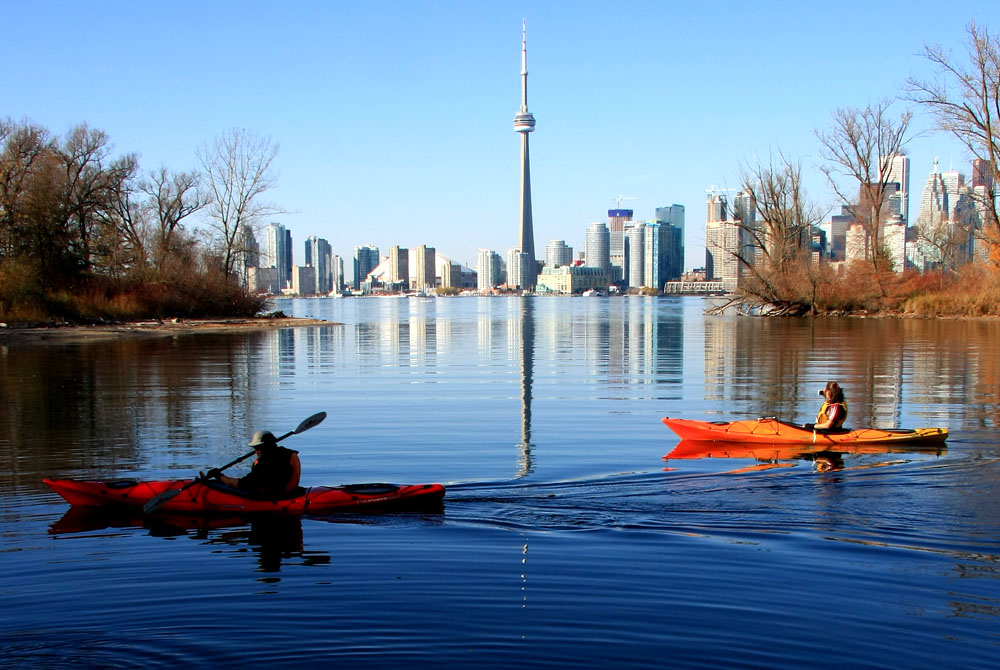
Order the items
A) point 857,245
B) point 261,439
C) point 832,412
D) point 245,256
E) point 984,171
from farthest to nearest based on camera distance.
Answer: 1. point 857,245
2. point 245,256
3. point 984,171
4. point 832,412
5. point 261,439

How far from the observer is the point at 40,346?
35.7 m

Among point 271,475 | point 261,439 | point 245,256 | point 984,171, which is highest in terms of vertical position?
point 984,171

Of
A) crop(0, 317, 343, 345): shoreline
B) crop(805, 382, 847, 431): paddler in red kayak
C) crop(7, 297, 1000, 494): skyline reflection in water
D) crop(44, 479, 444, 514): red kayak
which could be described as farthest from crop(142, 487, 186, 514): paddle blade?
crop(0, 317, 343, 345): shoreline

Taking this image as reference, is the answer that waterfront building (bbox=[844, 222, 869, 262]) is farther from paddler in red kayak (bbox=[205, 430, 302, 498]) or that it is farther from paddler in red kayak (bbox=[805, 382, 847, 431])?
paddler in red kayak (bbox=[205, 430, 302, 498])

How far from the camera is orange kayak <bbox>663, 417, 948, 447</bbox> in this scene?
44.6 feet

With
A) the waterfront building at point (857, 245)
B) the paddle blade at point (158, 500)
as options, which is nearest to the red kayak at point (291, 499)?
the paddle blade at point (158, 500)

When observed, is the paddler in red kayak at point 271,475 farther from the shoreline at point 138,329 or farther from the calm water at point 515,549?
the shoreline at point 138,329

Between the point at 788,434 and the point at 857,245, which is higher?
the point at 857,245

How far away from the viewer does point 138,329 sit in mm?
46125

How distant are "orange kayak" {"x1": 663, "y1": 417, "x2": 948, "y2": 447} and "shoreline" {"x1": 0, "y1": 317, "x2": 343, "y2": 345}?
33.2 metres

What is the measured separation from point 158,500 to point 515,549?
4.28 m

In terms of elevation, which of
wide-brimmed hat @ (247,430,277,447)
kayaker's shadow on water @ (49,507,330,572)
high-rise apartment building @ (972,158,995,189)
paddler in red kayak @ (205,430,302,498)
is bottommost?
kayaker's shadow on water @ (49,507,330,572)

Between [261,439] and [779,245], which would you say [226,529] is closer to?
[261,439]

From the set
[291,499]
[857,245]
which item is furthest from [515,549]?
[857,245]
